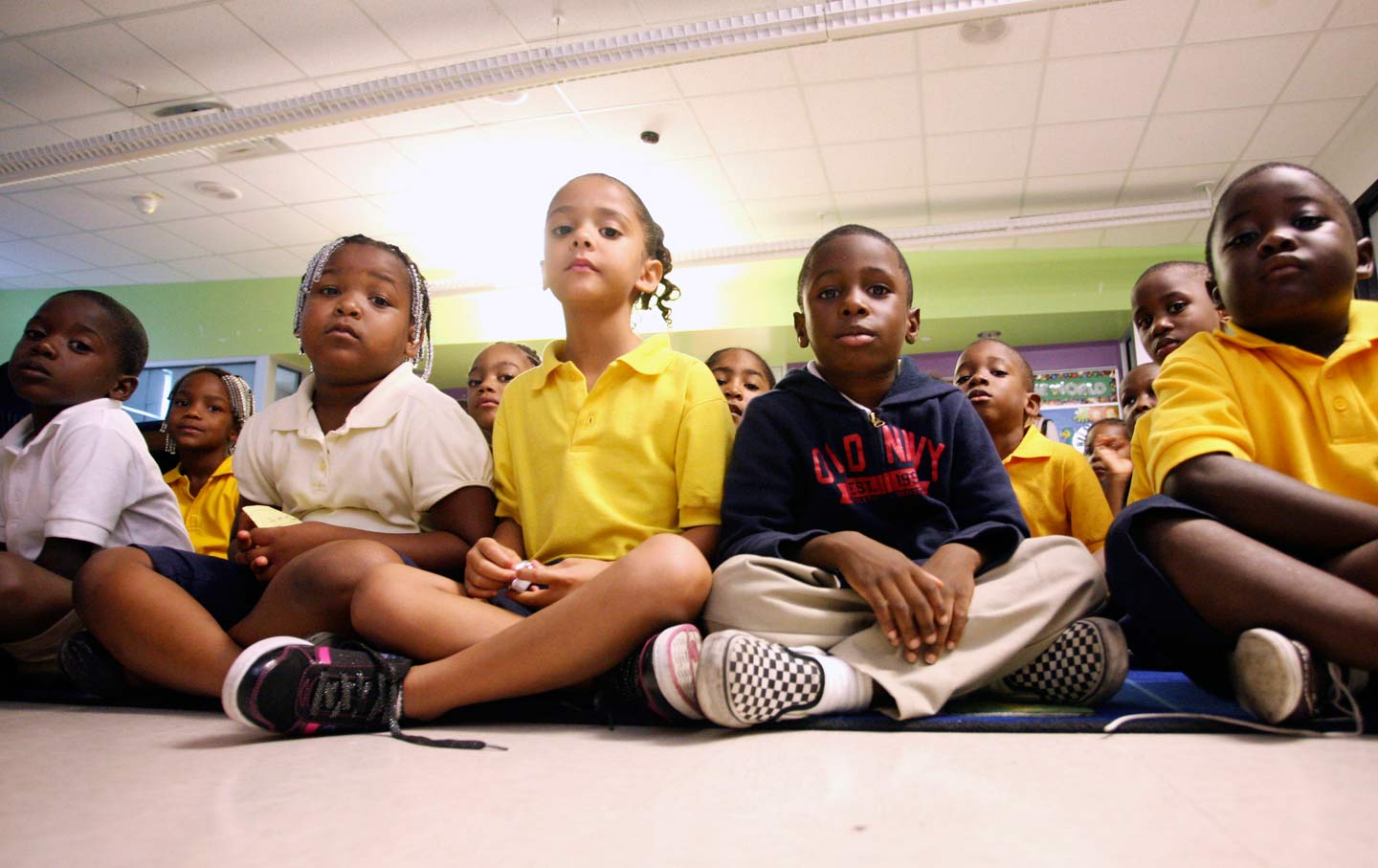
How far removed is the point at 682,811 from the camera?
64cm

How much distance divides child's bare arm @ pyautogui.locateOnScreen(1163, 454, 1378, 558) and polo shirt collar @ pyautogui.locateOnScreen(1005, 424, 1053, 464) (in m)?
1.02

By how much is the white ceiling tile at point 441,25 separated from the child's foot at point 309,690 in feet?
10.3

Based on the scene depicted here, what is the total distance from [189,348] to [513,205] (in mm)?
3403

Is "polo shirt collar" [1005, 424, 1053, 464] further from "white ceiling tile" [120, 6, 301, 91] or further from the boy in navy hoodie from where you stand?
"white ceiling tile" [120, 6, 301, 91]

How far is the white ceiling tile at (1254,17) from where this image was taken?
332 centimetres

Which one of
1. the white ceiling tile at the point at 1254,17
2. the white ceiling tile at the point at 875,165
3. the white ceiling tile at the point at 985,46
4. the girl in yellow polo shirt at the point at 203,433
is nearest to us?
the girl in yellow polo shirt at the point at 203,433

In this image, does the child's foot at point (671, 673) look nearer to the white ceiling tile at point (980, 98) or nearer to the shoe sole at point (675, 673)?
the shoe sole at point (675, 673)

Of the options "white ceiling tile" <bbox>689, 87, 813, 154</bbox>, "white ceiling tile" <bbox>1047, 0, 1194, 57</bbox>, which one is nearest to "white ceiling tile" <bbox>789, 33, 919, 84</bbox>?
"white ceiling tile" <bbox>689, 87, 813, 154</bbox>

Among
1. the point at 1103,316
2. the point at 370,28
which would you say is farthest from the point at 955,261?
the point at 370,28

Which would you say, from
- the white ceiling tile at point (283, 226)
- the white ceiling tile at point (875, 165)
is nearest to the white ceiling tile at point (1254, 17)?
the white ceiling tile at point (875, 165)

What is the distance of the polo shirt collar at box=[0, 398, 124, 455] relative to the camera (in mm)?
1591

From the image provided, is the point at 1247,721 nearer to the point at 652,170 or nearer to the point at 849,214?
the point at 652,170

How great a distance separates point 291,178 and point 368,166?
1.75 ft

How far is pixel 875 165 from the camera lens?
4641 mm
